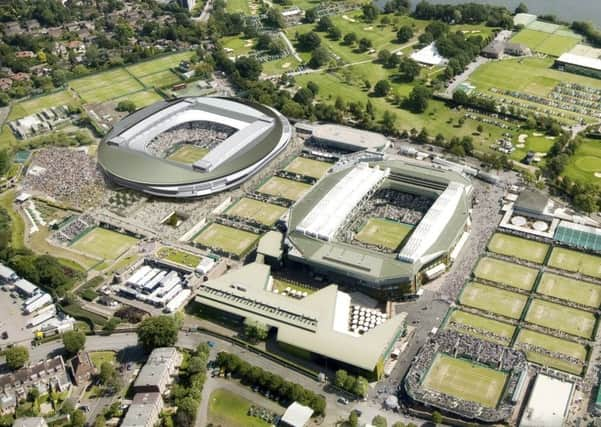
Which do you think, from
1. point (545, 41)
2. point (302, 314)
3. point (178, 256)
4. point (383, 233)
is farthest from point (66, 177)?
point (545, 41)

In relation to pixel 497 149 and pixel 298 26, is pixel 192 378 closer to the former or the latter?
Result: pixel 497 149

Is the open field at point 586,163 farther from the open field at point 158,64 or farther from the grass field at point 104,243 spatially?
the open field at point 158,64

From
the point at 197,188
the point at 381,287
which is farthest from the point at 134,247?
the point at 381,287

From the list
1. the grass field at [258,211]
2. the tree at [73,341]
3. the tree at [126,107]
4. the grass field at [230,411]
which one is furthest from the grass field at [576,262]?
the tree at [126,107]

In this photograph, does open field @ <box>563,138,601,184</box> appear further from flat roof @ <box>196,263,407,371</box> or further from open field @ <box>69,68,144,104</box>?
open field @ <box>69,68,144,104</box>

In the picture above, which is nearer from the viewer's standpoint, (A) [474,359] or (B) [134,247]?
(A) [474,359]

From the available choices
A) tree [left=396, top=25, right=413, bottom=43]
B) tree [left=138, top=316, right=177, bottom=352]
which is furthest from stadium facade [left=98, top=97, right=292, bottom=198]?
tree [left=396, top=25, right=413, bottom=43]
